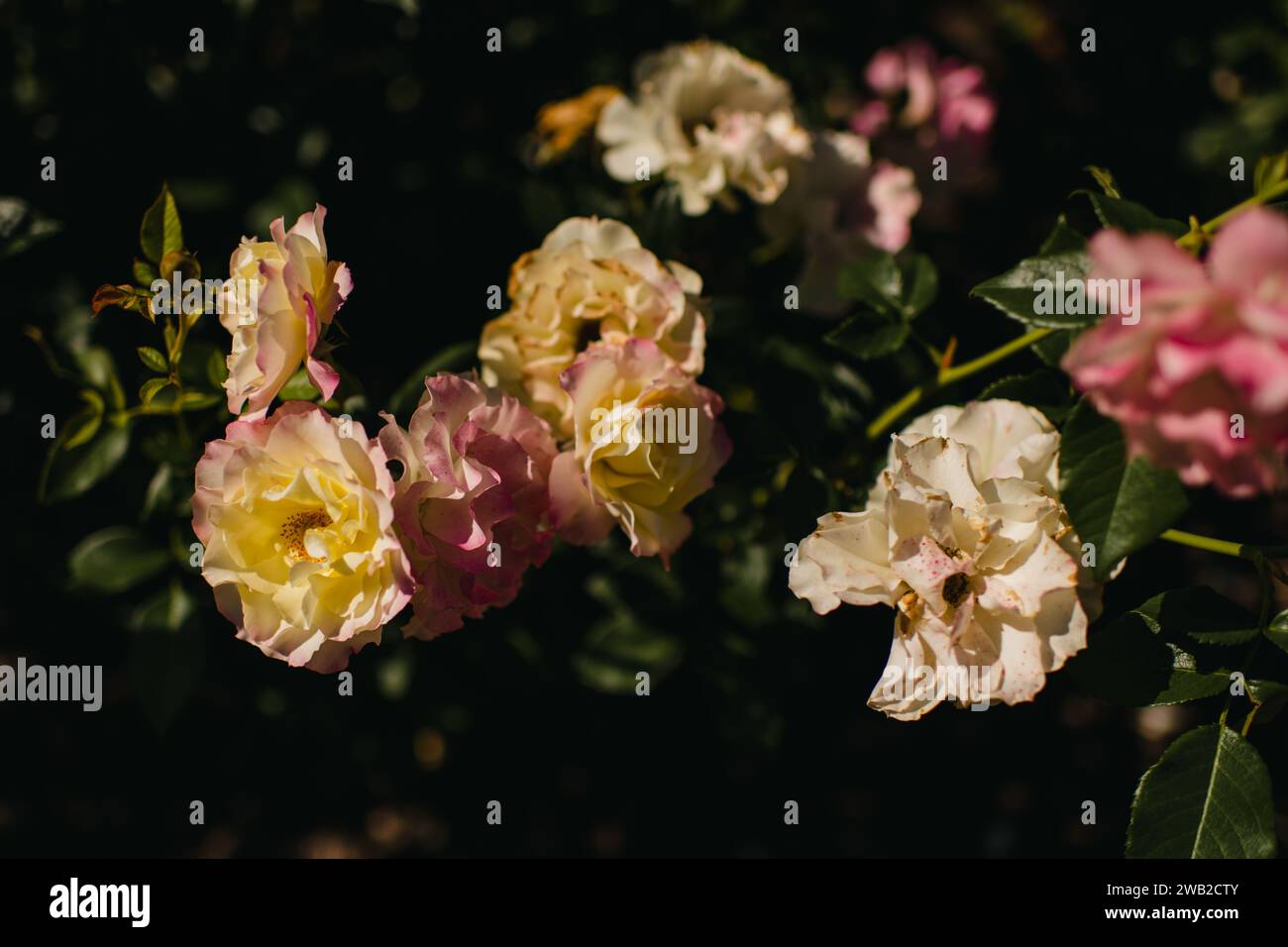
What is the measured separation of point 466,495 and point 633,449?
6.8 inches

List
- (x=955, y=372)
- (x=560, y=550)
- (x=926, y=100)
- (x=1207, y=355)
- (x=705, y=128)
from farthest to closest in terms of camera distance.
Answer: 1. (x=926, y=100)
2. (x=560, y=550)
3. (x=705, y=128)
4. (x=955, y=372)
5. (x=1207, y=355)

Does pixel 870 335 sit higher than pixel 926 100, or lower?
lower

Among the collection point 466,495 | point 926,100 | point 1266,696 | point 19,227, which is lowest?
point 1266,696

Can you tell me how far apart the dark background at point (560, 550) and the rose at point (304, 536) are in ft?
1.27

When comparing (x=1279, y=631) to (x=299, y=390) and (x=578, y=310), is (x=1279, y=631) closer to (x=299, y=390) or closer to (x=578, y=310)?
(x=578, y=310)

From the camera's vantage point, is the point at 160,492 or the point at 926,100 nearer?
the point at 160,492

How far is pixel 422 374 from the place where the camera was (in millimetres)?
1298

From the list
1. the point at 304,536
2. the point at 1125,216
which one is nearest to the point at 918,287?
the point at 1125,216

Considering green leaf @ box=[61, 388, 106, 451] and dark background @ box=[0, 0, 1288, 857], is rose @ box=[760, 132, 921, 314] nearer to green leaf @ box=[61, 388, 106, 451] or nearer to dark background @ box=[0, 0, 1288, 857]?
dark background @ box=[0, 0, 1288, 857]

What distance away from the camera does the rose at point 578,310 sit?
45.3 inches

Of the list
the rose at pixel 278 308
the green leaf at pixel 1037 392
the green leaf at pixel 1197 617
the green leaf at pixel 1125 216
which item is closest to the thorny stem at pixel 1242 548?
the green leaf at pixel 1197 617

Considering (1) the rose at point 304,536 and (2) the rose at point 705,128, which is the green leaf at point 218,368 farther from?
(2) the rose at point 705,128

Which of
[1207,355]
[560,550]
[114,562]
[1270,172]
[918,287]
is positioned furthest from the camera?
[560,550]
